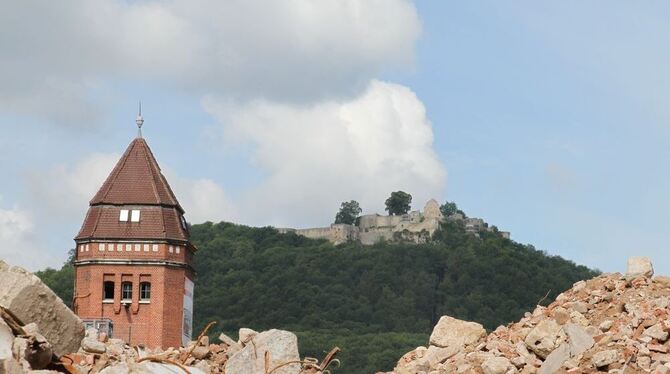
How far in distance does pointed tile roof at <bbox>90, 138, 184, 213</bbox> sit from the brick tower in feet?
0.11

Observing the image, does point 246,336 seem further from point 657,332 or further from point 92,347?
point 657,332

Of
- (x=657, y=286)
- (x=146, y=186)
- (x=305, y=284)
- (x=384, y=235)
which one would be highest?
(x=384, y=235)

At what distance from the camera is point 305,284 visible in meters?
93.0

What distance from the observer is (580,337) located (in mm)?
18047

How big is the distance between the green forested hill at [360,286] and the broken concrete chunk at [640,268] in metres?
46.9

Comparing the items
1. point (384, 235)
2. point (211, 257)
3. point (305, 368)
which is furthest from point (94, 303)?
point (384, 235)

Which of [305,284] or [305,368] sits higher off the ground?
[305,284]

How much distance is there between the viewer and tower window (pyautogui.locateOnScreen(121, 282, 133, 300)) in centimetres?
4316

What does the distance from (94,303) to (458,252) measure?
72.3 meters

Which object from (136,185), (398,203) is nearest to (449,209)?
(398,203)

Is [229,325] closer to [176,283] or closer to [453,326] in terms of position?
[176,283]

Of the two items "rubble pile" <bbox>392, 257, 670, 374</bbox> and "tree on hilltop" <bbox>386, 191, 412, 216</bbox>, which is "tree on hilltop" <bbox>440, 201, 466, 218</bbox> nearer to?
"tree on hilltop" <bbox>386, 191, 412, 216</bbox>

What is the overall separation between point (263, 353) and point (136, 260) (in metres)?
27.4

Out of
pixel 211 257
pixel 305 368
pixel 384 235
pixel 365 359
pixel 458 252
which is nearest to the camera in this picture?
pixel 305 368
